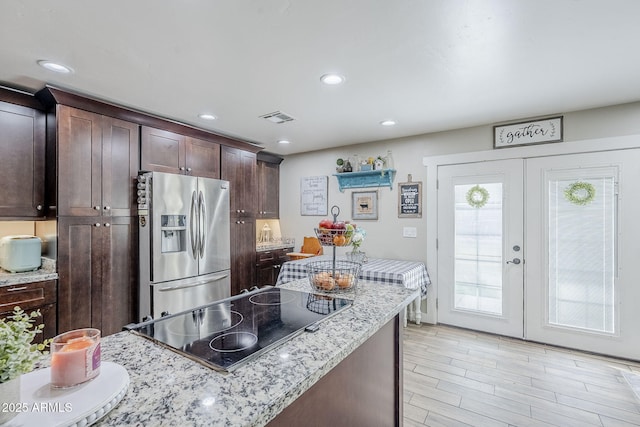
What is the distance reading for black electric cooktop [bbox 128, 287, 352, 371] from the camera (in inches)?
38.5

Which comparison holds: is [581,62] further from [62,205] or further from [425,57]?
[62,205]

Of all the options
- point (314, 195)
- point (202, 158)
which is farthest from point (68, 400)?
point (314, 195)

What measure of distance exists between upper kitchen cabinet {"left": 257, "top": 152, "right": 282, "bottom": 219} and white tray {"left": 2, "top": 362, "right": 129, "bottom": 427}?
4.04m

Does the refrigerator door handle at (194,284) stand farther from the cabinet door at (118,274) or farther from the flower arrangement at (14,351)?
the flower arrangement at (14,351)

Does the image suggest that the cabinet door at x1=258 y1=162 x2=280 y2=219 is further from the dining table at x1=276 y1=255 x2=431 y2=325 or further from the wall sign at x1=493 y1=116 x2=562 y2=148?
the wall sign at x1=493 y1=116 x2=562 y2=148

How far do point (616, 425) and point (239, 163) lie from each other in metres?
4.17

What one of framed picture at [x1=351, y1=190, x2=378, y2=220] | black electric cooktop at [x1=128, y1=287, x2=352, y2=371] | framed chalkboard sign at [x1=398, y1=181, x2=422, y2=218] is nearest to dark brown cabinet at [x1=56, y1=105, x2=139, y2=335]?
black electric cooktop at [x1=128, y1=287, x2=352, y2=371]

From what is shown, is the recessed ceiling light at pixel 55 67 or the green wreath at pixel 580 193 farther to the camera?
the green wreath at pixel 580 193

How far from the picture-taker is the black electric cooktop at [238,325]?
3.21 feet

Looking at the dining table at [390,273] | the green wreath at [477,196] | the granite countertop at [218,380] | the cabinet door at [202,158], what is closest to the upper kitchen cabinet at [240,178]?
the cabinet door at [202,158]

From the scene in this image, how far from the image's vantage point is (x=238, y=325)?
1.21m

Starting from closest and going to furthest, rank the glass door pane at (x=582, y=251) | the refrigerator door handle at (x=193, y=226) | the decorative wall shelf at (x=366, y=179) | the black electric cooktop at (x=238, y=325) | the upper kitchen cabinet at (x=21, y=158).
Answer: the black electric cooktop at (x=238, y=325) → the upper kitchen cabinet at (x=21, y=158) → the glass door pane at (x=582, y=251) → the refrigerator door handle at (x=193, y=226) → the decorative wall shelf at (x=366, y=179)

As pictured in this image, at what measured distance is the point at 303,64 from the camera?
212 cm

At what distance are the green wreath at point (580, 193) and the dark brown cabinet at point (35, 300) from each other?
183 inches
